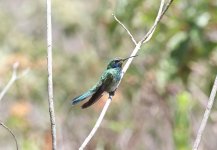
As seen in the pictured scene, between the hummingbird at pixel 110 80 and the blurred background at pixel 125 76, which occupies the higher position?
the hummingbird at pixel 110 80

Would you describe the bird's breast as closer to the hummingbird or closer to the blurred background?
the hummingbird

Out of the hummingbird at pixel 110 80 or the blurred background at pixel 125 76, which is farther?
the blurred background at pixel 125 76

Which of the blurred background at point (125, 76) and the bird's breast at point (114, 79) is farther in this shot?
the blurred background at point (125, 76)

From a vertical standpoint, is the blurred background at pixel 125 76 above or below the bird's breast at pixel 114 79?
below

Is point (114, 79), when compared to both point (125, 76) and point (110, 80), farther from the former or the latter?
point (125, 76)

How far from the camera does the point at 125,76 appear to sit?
158 inches

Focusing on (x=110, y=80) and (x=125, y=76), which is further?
(x=125, y=76)

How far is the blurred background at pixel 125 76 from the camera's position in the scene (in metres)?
3.54

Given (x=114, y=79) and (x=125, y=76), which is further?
(x=125, y=76)

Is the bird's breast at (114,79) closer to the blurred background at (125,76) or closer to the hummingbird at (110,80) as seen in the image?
the hummingbird at (110,80)

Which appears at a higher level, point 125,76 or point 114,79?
point 114,79

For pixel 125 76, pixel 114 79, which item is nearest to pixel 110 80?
pixel 114 79

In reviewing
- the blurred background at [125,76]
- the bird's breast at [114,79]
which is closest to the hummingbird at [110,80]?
the bird's breast at [114,79]

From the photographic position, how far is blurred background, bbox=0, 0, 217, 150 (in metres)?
3.54
